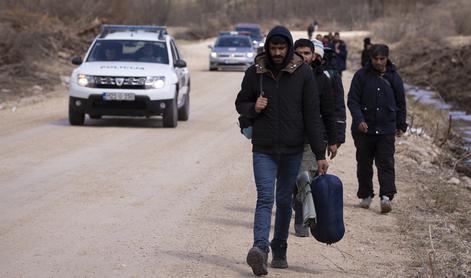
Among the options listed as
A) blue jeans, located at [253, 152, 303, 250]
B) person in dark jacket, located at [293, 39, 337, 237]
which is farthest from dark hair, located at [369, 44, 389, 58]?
blue jeans, located at [253, 152, 303, 250]

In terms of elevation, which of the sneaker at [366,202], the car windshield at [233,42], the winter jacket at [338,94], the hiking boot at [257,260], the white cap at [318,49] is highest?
the white cap at [318,49]

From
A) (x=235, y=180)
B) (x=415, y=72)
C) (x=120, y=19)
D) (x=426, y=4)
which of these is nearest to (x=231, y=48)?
(x=415, y=72)

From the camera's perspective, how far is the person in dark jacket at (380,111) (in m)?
10.7

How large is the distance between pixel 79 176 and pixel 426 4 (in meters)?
86.1

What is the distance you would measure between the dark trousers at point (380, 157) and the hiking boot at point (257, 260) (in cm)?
363

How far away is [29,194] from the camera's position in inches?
438

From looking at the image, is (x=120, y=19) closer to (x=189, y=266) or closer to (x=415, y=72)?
(x=415, y=72)

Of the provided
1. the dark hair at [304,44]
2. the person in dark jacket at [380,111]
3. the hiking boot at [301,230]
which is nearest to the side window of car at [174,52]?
the person in dark jacket at [380,111]

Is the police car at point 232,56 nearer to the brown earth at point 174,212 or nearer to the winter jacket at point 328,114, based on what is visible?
the brown earth at point 174,212

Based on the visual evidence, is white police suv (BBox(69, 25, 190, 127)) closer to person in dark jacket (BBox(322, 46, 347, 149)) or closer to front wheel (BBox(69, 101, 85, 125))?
front wheel (BBox(69, 101, 85, 125))

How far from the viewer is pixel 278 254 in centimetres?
796

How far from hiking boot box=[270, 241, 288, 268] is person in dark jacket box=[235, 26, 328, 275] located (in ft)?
1.23

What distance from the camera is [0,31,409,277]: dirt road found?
8.09m

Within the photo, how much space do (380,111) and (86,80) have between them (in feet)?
28.4
